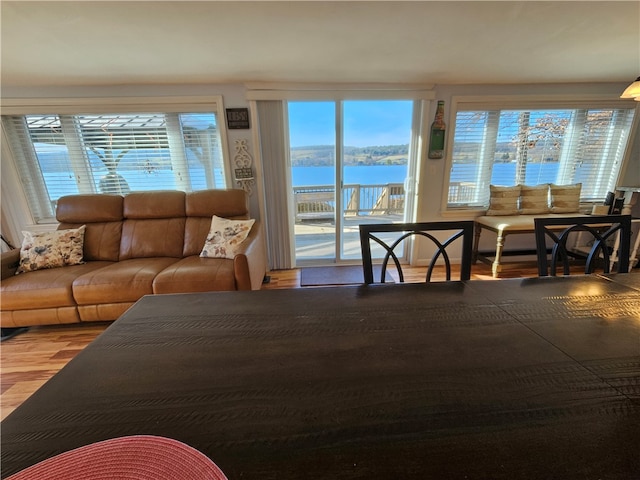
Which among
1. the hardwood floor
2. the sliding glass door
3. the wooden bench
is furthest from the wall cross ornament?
the wooden bench

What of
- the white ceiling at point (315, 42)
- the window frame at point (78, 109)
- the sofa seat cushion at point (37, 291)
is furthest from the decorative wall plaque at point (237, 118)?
the sofa seat cushion at point (37, 291)

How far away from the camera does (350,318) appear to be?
2.90ft

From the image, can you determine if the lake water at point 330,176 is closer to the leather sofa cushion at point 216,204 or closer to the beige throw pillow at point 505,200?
the beige throw pillow at point 505,200

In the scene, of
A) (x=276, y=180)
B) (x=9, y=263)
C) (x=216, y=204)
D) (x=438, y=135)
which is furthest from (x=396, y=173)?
(x=9, y=263)

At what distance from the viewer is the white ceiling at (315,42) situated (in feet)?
5.55

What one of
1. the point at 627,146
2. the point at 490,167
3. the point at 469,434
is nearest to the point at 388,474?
the point at 469,434

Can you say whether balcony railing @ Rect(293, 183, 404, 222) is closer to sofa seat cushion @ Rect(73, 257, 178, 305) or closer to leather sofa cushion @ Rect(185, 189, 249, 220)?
leather sofa cushion @ Rect(185, 189, 249, 220)

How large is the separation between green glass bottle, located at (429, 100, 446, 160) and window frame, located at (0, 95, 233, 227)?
7.86 ft

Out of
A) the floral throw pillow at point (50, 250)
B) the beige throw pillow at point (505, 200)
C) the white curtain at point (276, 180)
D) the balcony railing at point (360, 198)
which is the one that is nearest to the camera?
the floral throw pillow at point (50, 250)

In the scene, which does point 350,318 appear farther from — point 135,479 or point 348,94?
point 348,94

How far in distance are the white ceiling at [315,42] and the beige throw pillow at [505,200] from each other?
1207mm

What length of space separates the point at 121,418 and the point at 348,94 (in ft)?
10.5

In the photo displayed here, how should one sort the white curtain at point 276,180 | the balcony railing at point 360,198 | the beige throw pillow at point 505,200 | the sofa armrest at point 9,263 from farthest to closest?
the balcony railing at point 360,198 < the beige throw pillow at point 505,200 < the white curtain at point 276,180 < the sofa armrest at point 9,263

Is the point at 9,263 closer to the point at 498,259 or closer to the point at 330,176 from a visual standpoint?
the point at 330,176
